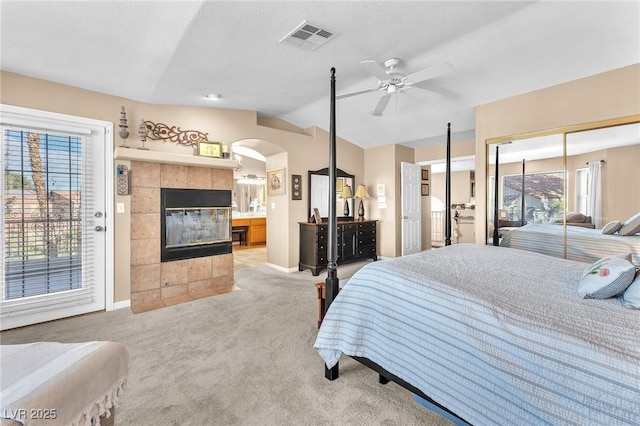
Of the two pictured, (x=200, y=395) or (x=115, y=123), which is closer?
(x=200, y=395)

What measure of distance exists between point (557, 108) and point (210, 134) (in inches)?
171

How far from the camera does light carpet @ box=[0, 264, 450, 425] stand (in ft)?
5.49

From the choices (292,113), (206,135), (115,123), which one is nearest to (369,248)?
(292,113)

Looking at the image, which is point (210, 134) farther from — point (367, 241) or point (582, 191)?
point (582, 191)

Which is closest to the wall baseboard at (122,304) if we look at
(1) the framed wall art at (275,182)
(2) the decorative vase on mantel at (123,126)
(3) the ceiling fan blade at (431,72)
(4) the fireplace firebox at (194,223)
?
(4) the fireplace firebox at (194,223)

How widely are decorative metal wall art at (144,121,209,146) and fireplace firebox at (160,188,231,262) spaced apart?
663mm

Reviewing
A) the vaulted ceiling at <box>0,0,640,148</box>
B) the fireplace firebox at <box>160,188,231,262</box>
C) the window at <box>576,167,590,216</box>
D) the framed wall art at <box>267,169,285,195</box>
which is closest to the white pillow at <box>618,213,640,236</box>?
the window at <box>576,167,590,216</box>

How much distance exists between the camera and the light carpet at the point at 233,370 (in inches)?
65.8

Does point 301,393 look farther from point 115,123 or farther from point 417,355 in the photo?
point 115,123

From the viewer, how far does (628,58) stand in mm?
2686

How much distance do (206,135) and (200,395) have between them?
10.8 feet

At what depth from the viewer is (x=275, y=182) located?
527cm

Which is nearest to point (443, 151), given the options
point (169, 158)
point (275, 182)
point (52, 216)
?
point (275, 182)

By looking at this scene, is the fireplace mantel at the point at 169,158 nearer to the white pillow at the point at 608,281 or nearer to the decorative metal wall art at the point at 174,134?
the decorative metal wall art at the point at 174,134
